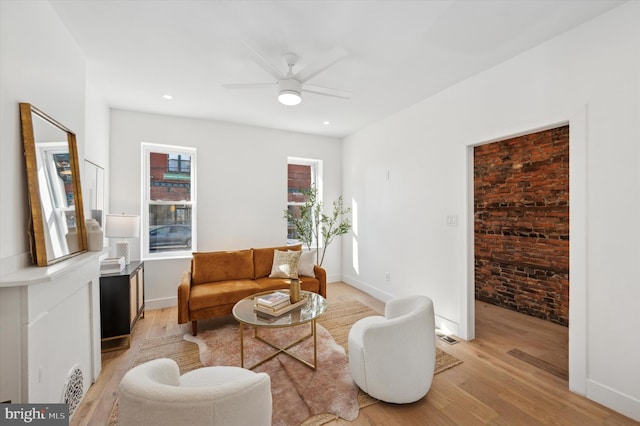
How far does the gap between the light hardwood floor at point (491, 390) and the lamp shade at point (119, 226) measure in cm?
115

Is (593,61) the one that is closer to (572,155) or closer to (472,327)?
→ (572,155)

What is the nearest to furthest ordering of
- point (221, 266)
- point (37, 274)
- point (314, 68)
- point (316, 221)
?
point (37, 274)
point (314, 68)
point (221, 266)
point (316, 221)

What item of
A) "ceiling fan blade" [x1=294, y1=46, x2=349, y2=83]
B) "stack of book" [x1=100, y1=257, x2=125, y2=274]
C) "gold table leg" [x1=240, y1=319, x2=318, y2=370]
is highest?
"ceiling fan blade" [x1=294, y1=46, x2=349, y2=83]

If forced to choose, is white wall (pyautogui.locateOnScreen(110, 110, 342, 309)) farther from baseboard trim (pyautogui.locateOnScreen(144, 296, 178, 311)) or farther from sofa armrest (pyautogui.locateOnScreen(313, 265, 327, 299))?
sofa armrest (pyautogui.locateOnScreen(313, 265, 327, 299))

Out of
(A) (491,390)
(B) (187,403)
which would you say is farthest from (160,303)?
(A) (491,390)

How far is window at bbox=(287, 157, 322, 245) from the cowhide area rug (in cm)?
213

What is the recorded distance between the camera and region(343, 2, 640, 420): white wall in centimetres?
186

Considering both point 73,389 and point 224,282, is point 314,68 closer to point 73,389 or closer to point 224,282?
point 224,282

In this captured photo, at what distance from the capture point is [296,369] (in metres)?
2.37

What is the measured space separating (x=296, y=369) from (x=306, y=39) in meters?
2.83

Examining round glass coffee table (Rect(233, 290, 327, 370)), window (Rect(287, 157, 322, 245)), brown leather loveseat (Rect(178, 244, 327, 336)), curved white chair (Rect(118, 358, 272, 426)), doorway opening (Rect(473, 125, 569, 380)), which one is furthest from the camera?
window (Rect(287, 157, 322, 245))

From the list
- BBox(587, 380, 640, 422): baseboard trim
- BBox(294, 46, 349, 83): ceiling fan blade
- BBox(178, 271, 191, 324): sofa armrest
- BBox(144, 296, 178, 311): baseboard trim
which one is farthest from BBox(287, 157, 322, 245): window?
BBox(587, 380, 640, 422): baseboard trim

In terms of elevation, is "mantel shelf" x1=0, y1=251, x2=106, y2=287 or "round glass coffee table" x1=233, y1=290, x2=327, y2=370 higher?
"mantel shelf" x1=0, y1=251, x2=106, y2=287

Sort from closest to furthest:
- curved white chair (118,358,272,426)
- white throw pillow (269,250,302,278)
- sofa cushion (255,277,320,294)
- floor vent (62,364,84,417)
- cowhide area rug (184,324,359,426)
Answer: curved white chair (118,358,272,426), floor vent (62,364,84,417), cowhide area rug (184,324,359,426), sofa cushion (255,277,320,294), white throw pillow (269,250,302,278)
